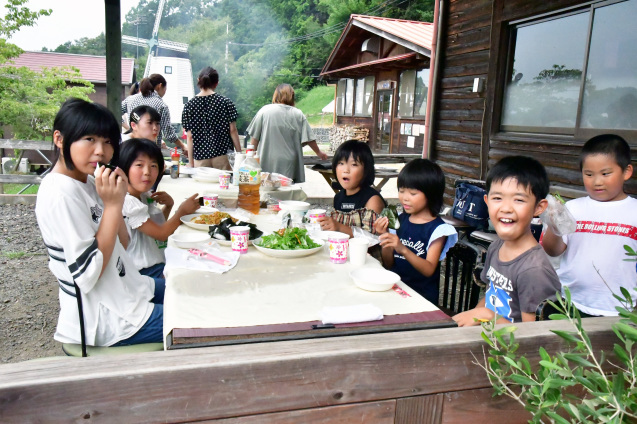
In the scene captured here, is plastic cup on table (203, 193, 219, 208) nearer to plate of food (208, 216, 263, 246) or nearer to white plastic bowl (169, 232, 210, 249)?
plate of food (208, 216, 263, 246)

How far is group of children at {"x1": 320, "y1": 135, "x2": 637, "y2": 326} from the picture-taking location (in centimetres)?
185

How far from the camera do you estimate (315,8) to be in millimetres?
41906

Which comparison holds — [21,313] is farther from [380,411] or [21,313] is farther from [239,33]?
[239,33]

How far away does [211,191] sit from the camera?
4.00 metres

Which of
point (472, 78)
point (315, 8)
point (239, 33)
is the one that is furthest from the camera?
point (239, 33)

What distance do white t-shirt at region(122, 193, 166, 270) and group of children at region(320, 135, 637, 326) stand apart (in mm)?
1035

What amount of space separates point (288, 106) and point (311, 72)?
114 feet

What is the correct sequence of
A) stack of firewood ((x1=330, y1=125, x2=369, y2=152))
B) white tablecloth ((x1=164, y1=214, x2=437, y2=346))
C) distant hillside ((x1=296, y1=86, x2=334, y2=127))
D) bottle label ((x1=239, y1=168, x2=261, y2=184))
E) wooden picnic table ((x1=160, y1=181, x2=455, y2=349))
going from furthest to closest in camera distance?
1. distant hillside ((x1=296, y1=86, x2=334, y2=127))
2. stack of firewood ((x1=330, y1=125, x2=369, y2=152))
3. bottle label ((x1=239, y1=168, x2=261, y2=184))
4. white tablecloth ((x1=164, y1=214, x2=437, y2=346))
5. wooden picnic table ((x1=160, y1=181, x2=455, y2=349))

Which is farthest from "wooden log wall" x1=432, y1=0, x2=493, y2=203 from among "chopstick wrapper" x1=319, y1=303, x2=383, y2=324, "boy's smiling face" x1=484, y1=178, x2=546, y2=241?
"chopstick wrapper" x1=319, y1=303, x2=383, y2=324

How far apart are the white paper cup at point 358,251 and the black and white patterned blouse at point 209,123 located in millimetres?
3935

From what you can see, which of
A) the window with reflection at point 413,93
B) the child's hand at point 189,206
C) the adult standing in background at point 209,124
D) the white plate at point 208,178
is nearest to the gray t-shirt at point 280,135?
the adult standing in background at point 209,124

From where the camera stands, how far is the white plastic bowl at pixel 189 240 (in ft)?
7.57

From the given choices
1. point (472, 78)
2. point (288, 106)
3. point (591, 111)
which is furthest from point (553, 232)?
point (472, 78)

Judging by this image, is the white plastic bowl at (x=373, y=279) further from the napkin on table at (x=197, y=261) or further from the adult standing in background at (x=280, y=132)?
the adult standing in background at (x=280, y=132)
